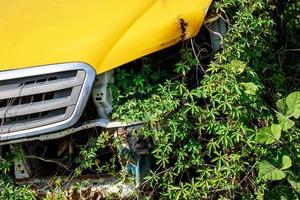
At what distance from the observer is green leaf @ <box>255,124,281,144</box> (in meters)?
3.89

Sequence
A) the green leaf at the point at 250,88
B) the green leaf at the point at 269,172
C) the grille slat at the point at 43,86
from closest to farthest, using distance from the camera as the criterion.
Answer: the grille slat at the point at 43,86, the green leaf at the point at 269,172, the green leaf at the point at 250,88

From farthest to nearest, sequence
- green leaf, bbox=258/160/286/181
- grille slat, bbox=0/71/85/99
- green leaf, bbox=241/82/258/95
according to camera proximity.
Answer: green leaf, bbox=241/82/258/95 < green leaf, bbox=258/160/286/181 < grille slat, bbox=0/71/85/99

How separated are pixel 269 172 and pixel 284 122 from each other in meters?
0.29

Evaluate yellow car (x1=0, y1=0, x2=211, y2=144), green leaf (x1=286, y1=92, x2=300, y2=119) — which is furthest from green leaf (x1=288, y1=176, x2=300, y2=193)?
yellow car (x1=0, y1=0, x2=211, y2=144)

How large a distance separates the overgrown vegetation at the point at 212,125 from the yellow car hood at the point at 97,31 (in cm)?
16

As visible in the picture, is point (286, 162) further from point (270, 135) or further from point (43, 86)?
point (43, 86)

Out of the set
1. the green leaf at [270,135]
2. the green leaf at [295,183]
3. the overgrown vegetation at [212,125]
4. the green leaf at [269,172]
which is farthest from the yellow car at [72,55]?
the green leaf at [295,183]

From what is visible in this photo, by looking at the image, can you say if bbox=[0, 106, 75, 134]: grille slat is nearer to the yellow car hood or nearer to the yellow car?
the yellow car

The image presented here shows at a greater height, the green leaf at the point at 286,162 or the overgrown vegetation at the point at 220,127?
the overgrown vegetation at the point at 220,127

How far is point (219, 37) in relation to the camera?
13.5 feet

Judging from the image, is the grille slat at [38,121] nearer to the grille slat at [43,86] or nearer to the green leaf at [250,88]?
the grille slat at [43,86]

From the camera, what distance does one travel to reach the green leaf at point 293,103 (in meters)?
4.04

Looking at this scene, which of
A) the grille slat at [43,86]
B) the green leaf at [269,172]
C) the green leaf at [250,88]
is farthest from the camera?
the green leaf at [250,88]

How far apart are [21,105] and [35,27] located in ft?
Result: 1.46
